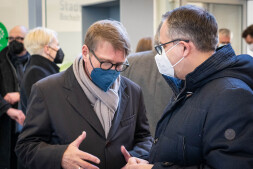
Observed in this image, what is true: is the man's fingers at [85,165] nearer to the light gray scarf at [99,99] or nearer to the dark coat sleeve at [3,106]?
the light gray scarf at [99,99]

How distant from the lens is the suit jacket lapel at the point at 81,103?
1.85 metres

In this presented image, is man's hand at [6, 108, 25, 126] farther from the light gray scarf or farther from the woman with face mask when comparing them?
the light gray scarf

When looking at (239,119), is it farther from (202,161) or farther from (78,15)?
(78,15)

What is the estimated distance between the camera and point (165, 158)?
59.3 inches

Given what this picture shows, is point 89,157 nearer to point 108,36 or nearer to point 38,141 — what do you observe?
point 38,141

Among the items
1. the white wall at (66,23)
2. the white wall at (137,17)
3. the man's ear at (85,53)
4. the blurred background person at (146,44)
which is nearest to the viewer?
the man's ear at (85,53)

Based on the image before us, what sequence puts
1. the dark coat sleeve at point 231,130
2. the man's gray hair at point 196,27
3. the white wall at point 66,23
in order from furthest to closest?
the white wall at point 66,23 < the man's gray hair at point 196,27 < the dark coat sleeve at point 231,130

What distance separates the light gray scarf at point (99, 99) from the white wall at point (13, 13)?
2.50 metres

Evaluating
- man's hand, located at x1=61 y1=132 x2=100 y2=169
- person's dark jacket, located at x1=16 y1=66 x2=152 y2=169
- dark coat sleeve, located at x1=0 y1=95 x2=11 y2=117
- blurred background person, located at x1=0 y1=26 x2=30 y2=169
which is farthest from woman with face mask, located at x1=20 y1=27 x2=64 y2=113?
man's hand, located at x1=61 y1=132 x2=100 y2=169

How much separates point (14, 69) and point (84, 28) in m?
1.21

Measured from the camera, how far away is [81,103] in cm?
188

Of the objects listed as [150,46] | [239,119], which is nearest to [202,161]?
[239,119]

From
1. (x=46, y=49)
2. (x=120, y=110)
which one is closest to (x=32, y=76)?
(x=46, y=49)

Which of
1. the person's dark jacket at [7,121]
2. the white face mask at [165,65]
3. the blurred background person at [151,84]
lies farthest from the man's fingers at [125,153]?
the person's dark jacket at [7,121]
